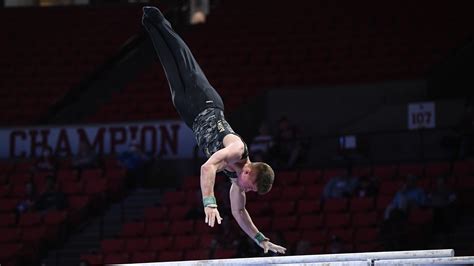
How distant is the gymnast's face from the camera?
870cm

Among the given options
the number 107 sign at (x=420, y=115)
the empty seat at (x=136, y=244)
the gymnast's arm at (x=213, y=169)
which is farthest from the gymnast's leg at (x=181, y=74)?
the number 107 sign at (x=420, y=115)

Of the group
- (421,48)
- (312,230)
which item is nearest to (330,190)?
(312,230)

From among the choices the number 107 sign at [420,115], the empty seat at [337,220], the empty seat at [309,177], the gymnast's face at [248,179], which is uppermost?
the number 107 sign at [420,115]

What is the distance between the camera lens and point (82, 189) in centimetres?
1817

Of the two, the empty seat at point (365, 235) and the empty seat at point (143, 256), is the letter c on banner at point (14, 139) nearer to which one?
the empty seat at point (143, 256)

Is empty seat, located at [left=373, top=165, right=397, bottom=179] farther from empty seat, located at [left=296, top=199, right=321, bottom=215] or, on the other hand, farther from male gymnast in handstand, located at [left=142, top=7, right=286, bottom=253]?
male gymnast in handstand, located at [left=142, top=7, right=286, bottom=253]

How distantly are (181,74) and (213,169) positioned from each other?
174 cm

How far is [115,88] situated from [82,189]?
5305mm

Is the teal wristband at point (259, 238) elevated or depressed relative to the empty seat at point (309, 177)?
depressed

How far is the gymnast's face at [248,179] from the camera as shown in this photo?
28.6 feet

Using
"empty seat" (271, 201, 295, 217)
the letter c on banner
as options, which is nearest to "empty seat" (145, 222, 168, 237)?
"empty seat" (271, 201, 295, 217)

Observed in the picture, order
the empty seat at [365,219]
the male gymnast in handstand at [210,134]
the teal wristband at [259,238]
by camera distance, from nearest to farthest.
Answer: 1. the male gymnast in handstand at [210,134]
2. the teal wristband at [259,238]
3. the empty seat at [365,219]

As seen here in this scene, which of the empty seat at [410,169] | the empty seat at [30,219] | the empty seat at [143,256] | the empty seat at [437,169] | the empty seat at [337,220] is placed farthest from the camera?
the empty seat at [30,219]

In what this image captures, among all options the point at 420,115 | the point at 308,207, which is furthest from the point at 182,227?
the point at 420,115
